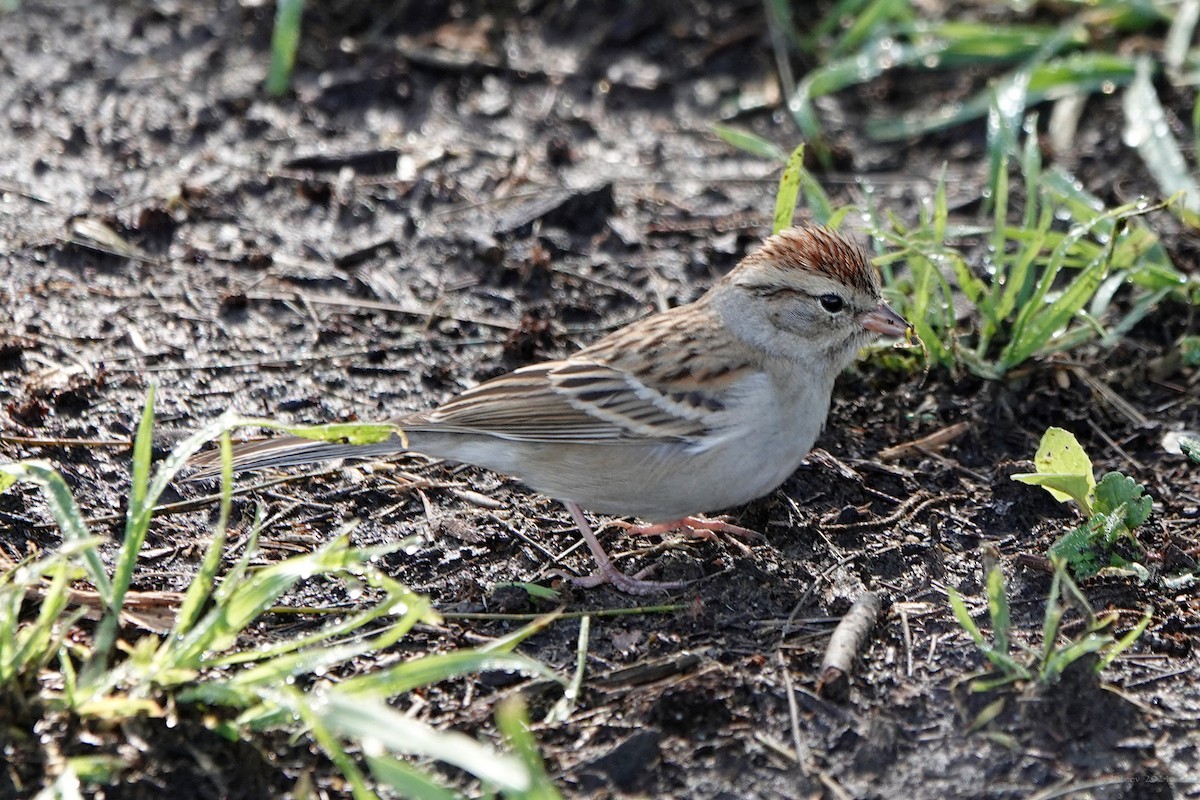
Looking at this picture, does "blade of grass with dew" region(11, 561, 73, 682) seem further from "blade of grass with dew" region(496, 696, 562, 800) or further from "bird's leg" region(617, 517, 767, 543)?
Answer: "bird's leg" region(617, 517, 767, 543)

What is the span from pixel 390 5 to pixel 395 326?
102 inches

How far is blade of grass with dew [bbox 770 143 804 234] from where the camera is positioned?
4.91m

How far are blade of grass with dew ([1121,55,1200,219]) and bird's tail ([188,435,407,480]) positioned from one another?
3.48 m

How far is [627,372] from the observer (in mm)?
4492

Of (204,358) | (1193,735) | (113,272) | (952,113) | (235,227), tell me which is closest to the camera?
(1193,735)

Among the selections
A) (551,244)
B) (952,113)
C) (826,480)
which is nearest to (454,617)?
(826,480)

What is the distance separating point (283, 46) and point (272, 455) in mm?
3178

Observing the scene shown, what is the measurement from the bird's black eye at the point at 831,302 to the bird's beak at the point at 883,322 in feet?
0.27

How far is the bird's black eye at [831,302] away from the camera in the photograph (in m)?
4.50

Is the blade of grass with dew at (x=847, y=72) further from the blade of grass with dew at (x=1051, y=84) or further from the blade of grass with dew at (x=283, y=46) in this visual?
the blade of grass with dew at (x=283, y=46)

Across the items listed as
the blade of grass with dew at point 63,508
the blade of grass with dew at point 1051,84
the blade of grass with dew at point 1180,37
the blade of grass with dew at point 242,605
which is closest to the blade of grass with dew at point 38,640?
the blade of grass with dew at point 63,508

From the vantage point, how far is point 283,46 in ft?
22.0

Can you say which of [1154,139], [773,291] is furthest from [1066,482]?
[1154,139]

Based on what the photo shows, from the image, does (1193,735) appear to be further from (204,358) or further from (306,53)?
(306,53)
